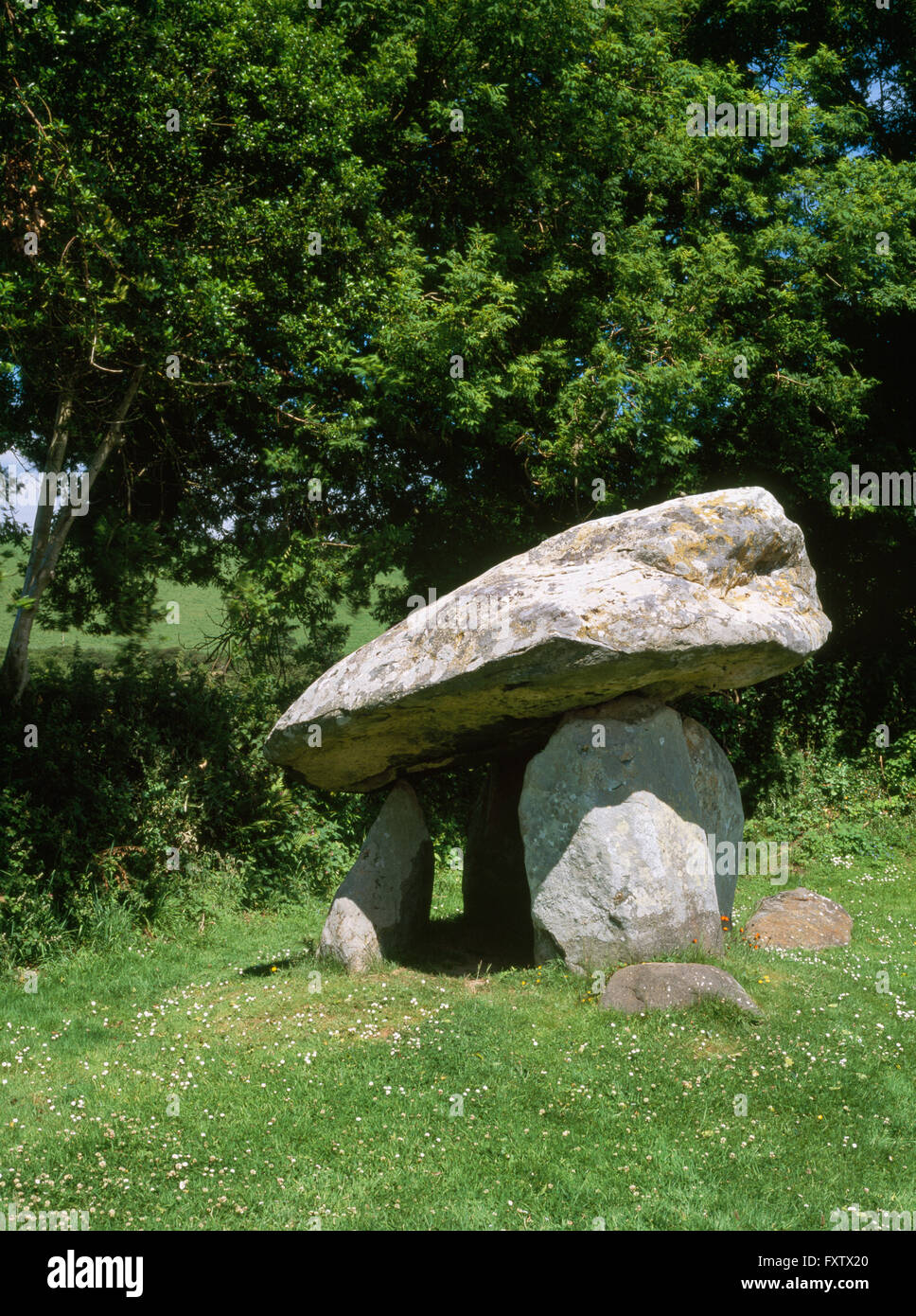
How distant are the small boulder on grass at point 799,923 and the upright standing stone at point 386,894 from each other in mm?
3515

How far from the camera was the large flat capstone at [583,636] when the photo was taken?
27.6 ft

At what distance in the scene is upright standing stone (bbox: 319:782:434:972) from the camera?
10.2 m

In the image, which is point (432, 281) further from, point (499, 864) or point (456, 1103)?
point (456, 1103)

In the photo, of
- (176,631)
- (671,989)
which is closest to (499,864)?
(671,989)

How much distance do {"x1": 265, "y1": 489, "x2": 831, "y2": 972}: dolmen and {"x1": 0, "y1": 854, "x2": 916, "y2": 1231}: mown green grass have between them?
0.73 m

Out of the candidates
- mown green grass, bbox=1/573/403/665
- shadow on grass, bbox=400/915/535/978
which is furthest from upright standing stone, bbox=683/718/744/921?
mown green grass, bbox=1/573/403/665

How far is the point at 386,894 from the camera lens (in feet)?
34.6

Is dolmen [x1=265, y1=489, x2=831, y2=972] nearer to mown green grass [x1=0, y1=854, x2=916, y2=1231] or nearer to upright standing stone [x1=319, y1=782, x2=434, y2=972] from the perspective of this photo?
upright standing stone [x1=319, y1=782, x2=434, y2=972]

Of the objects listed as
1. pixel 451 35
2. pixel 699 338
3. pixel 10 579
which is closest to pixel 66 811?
pixel 10 579

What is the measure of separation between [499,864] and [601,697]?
3357 millimetres

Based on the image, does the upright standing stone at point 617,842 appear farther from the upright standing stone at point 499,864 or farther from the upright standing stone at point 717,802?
the upright standing stone at point 499,864

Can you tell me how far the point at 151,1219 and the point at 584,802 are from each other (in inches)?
190

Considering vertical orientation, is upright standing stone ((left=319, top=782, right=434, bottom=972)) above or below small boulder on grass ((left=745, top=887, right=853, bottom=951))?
above
